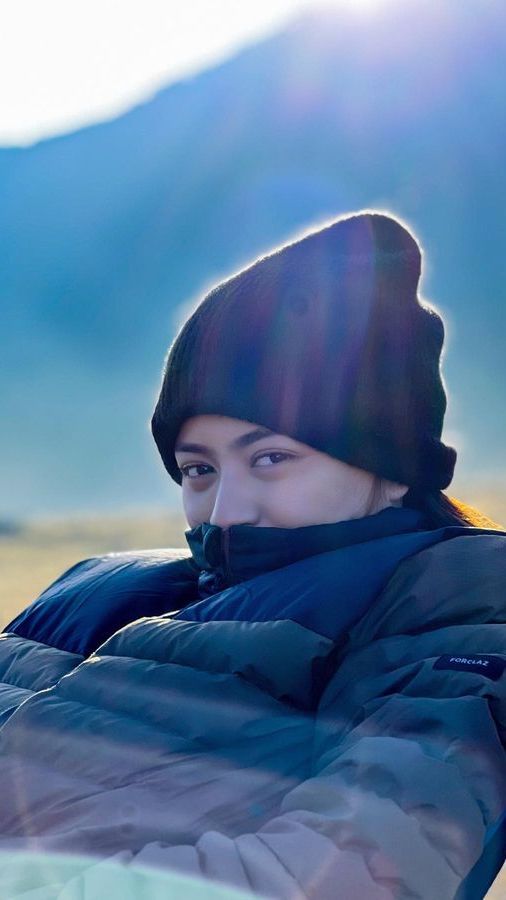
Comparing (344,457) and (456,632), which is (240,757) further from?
(344,457)

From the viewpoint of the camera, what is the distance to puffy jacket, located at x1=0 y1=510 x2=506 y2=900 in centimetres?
70

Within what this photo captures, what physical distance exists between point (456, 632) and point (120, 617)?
58cm

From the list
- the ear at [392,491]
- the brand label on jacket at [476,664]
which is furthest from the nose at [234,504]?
the brand label on jacket at [476,664]

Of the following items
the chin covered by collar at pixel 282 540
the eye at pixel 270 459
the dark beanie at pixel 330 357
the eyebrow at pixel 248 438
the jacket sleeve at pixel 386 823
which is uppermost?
the dark beanie at pixel 330 357

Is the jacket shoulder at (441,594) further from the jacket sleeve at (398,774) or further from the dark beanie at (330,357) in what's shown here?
the dark beanie at (330,357)

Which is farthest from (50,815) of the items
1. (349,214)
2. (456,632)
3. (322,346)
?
(349,214)

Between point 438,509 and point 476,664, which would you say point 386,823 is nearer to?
point 476,664

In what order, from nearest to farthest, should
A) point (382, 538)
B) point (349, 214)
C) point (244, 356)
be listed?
point (382, 538) < point (244, 356) < point (349, 214)

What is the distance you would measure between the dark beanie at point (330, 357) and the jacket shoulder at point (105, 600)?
24 centimetres

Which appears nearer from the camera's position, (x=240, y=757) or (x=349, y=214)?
(x=240, y=757)

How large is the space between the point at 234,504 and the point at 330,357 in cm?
25

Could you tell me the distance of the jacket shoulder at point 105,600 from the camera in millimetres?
1361

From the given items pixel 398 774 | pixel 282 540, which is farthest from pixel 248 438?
pixel 398 774

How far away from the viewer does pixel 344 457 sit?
1.24 m
